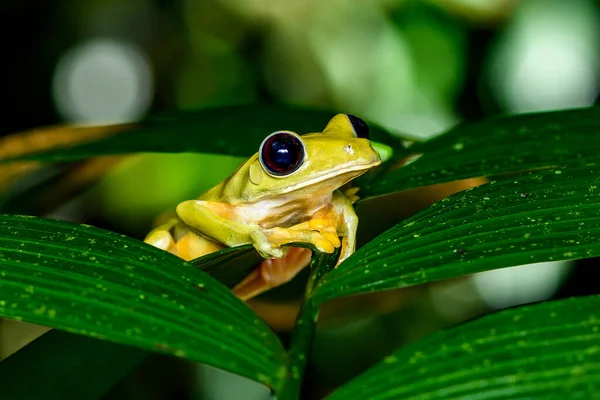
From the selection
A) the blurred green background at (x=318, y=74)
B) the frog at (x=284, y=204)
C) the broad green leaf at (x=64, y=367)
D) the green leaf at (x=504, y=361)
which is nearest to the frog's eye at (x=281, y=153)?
the frog at (x=284, y=204)

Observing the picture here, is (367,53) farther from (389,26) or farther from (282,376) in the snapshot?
(282,376)

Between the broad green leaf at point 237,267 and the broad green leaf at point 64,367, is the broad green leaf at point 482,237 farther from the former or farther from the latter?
the broad green leaf at point 64,367

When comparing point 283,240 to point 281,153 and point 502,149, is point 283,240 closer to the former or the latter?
point 281,153

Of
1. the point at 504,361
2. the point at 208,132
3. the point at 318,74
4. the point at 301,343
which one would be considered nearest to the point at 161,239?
the point at 208,132

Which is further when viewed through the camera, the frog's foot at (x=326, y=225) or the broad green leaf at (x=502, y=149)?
the broad green leaf at (x=502, y=149)

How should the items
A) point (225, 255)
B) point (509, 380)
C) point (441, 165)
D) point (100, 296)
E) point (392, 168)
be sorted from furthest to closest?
point (392, 168) < point (441, 165) < point (225, 255) < point (100, 296) < point (509, 380)

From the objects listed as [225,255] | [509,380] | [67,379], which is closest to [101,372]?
[67,379]

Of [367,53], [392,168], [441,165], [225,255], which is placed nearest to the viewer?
[225,255]

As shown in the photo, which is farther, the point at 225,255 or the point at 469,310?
the point at 469,310
